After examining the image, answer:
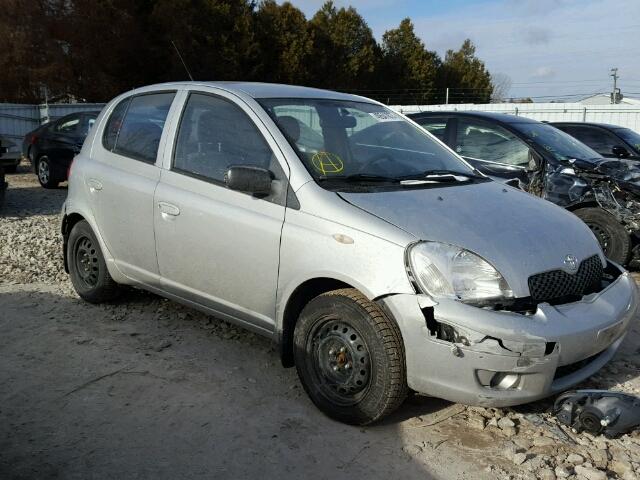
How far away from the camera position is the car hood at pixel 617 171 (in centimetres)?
643

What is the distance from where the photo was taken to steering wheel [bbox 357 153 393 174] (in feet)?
12.8

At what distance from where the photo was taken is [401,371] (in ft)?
10.3

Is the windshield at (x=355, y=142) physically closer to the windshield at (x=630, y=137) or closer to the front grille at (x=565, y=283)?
the front grille at (x=565, y=283)

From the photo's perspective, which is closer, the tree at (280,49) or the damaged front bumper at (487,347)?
the damaged front bumper at (487,347)

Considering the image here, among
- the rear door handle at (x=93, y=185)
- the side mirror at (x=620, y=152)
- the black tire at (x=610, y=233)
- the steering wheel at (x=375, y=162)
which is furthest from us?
the side mirror at (x=620, y=152)

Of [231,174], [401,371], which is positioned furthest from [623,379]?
[231,174]

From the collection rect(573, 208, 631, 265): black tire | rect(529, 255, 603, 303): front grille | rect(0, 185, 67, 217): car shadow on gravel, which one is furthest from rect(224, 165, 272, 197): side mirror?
rect(0, 185, 67, 217): car shadow on gravel

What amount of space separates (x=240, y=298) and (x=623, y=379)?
2.48 meters

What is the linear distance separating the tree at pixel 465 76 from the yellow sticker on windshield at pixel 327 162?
195 feet

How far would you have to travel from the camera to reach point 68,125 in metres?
13.2

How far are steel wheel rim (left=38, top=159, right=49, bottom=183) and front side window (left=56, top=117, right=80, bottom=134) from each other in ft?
2.57

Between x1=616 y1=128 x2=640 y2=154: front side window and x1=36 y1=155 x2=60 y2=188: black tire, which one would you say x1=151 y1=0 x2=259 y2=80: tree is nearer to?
x1=36 y1=155 x2=60 y2=188: black tire

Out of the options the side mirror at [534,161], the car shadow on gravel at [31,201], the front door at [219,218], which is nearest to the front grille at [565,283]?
the front door at [219,218]

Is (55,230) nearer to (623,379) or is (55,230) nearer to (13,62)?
(623,379)
